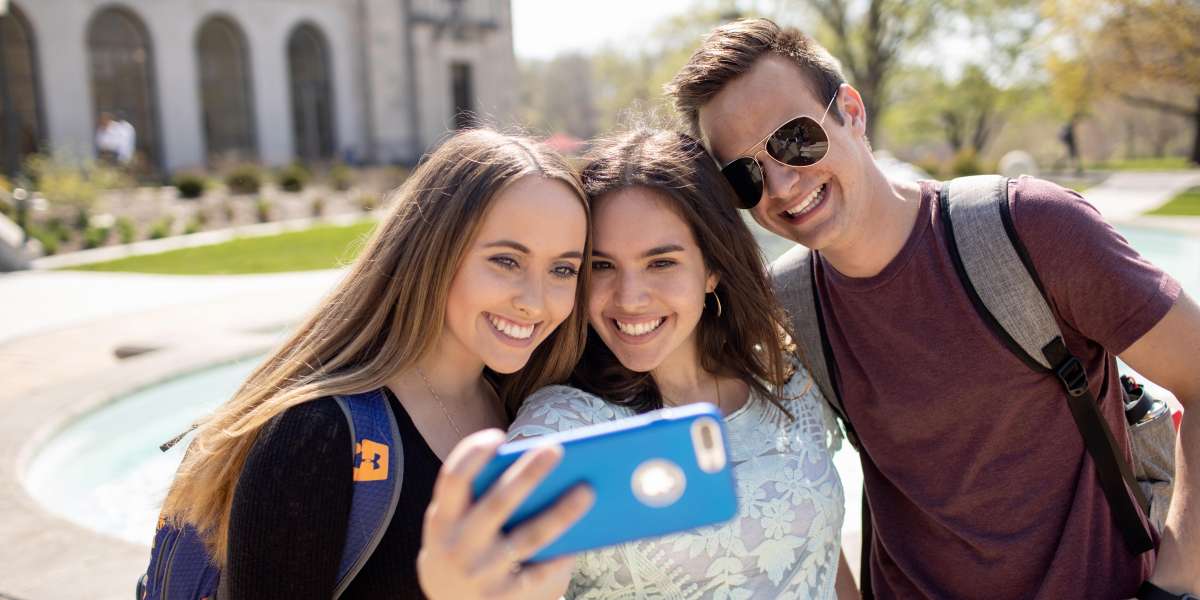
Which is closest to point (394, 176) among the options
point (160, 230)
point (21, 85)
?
point (160, 230)

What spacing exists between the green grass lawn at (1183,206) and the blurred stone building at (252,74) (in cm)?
1557

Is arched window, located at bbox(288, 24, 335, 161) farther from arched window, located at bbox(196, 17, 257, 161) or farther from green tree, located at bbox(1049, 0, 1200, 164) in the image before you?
green tree, located at bbox(1049, 0, 1200, 164)

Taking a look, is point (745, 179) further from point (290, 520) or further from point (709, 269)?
point (290, 520)

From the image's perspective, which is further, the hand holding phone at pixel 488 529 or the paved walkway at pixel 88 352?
the paved walkway at pixel 88 352

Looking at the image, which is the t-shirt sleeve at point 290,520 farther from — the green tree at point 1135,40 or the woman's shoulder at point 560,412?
the green tree at point 1135,40

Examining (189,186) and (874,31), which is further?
(874,31)

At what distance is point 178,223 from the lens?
749 inches

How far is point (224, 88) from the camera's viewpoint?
1204 inches

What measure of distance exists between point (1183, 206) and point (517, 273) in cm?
2036

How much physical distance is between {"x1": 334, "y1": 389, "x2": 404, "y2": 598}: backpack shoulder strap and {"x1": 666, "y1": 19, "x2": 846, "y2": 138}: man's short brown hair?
122 cm

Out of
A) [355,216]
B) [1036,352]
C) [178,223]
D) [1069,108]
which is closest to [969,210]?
[1036,352]

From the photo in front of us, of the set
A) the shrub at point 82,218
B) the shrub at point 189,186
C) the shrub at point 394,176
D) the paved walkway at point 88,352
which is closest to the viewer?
the paved walkway at point 88,352

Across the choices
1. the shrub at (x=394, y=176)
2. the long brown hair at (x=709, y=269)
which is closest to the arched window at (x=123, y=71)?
the shrub at (x=394, y=176)

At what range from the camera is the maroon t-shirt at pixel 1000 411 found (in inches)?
76.5
